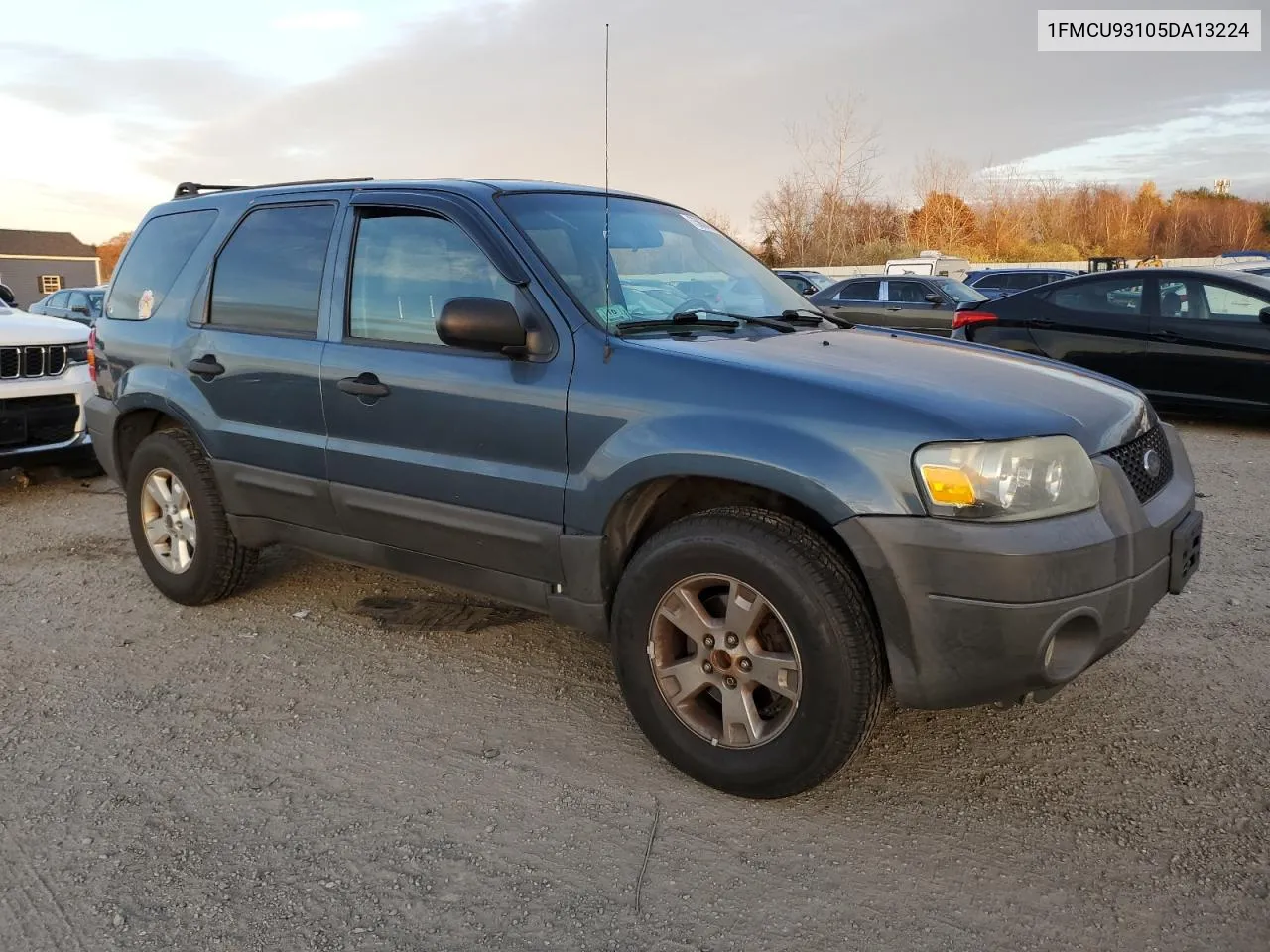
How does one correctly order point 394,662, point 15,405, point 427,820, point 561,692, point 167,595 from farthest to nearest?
point 15,405 < point 167,595 < point 394,662 < point 561,692 < point 427,820

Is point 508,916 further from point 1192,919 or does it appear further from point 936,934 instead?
point 1192,919

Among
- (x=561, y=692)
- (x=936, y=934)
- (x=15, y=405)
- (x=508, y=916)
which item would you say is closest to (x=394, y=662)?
(x=561, y=692)

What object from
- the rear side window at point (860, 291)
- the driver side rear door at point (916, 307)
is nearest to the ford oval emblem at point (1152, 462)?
the driver side rear door at point (916, 307)

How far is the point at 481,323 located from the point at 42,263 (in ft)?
261

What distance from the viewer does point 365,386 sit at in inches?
146

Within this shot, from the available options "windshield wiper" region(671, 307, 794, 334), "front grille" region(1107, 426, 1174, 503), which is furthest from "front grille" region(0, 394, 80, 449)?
"front grille" region(1107, 426, 1174, 503)

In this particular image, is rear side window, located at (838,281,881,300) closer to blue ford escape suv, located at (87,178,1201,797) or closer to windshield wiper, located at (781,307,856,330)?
blue ford escape suv, located at (87,178,1201,797)

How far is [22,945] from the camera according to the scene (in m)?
2.41

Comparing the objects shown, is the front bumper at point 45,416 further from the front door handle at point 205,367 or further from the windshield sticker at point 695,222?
the windshield sticker at point 695,222

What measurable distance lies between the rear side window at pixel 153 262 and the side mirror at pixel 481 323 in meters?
1.97

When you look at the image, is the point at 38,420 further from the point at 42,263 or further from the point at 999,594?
the point at 42,263

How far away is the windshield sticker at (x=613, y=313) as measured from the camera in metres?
3.34

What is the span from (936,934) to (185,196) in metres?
4.55

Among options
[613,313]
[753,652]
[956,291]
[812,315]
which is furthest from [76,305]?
[753,652]
